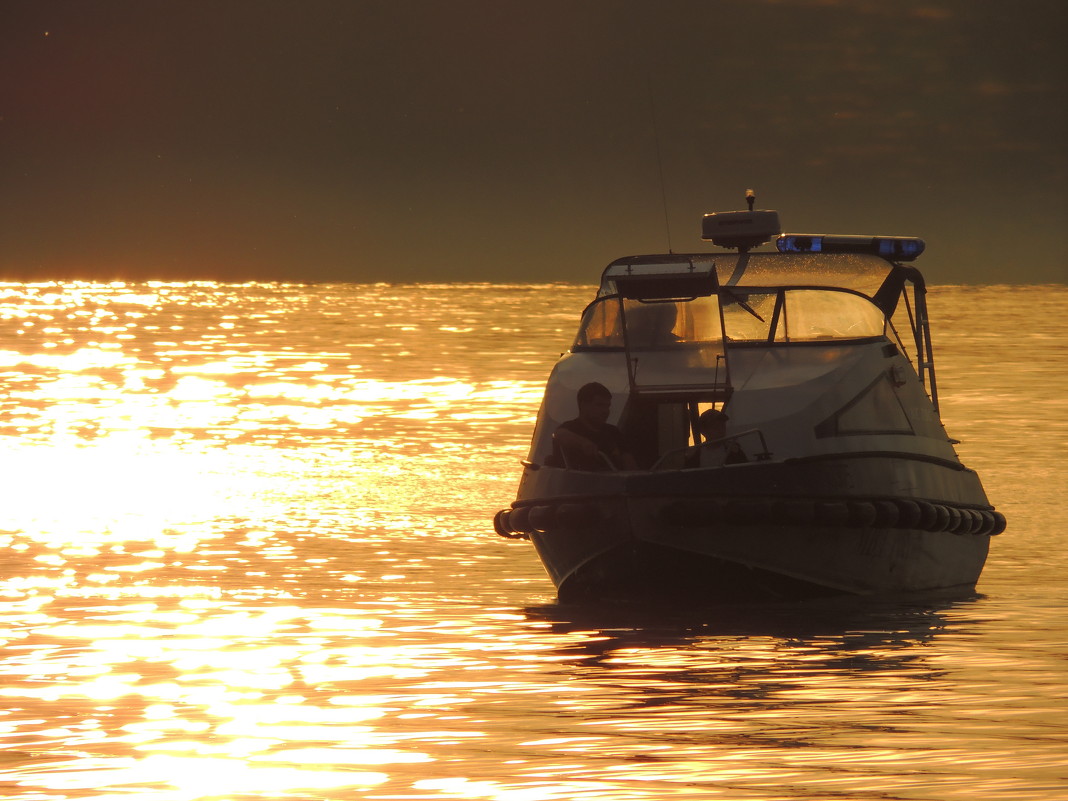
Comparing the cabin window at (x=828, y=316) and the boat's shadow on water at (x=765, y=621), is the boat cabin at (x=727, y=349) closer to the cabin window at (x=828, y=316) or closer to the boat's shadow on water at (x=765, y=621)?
the cabin window at (x=828, y=316)

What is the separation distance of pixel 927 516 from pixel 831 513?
1338 millimetres

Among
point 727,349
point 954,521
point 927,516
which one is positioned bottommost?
point 954,521

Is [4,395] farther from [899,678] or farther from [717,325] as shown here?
[899,678]

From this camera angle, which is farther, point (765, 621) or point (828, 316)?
point (828, 316)

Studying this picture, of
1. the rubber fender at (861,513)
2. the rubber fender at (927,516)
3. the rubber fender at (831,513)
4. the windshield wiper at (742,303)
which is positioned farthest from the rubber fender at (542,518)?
the rubber fender at (927,516)

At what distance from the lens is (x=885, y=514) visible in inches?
538

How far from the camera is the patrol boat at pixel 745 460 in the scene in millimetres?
13195

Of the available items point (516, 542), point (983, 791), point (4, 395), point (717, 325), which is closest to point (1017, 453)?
point (516, 542)

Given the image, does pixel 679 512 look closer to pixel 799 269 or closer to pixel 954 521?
pixel 954 521

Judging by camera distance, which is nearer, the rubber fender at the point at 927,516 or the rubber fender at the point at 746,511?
the rubber fender at the point at 746,511

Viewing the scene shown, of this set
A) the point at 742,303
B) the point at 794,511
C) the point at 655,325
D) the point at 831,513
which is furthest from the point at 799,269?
the point at 794,511

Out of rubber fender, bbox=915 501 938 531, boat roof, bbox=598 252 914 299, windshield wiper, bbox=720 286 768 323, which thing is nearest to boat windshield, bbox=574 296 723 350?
windshield wiper, bbox=720 286 768 323

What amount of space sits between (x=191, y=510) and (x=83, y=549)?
4.51 metres

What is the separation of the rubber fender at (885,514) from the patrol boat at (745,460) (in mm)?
19
